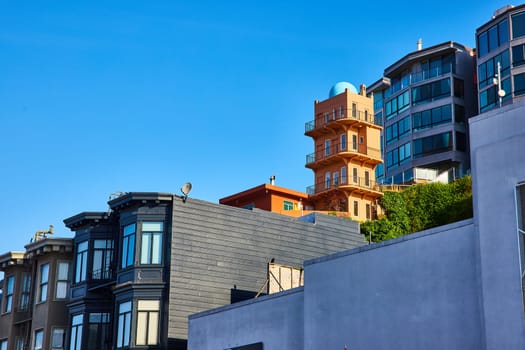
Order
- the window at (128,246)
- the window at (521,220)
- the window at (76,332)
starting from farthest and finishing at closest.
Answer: the window at (76,332)
the window at (128,246)
the window at (521,220)

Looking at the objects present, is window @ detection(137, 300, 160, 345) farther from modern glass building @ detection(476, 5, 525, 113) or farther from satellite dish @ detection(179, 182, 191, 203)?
modern glass building @ detection(476, 5, 525, 113)

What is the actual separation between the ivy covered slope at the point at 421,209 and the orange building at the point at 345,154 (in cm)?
567

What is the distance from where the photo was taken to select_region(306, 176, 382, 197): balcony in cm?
8570

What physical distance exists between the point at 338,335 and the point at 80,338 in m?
20.5

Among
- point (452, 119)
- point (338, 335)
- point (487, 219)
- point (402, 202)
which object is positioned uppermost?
point (452, 119)

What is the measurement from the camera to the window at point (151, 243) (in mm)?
41781

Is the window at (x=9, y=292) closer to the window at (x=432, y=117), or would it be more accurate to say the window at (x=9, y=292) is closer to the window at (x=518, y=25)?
the window at (x=518, y=25)

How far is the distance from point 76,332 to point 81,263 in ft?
11.8

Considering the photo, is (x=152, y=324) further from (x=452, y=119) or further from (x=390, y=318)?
(x=452, y=119)

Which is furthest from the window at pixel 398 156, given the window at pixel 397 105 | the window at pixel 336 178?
the window at pixel 336 178

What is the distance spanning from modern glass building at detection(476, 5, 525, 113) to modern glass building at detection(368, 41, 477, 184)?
709cm

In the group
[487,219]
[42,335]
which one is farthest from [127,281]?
[487,219]

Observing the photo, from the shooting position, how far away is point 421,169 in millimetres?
94000

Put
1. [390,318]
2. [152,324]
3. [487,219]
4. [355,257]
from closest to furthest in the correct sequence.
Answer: [487,219], [390,318], [355,257], [152,324]
